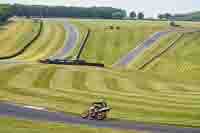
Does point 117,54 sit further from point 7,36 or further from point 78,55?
point 7,36

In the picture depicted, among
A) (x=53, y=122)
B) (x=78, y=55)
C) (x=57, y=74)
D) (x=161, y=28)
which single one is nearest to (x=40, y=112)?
(x=53, y=122)

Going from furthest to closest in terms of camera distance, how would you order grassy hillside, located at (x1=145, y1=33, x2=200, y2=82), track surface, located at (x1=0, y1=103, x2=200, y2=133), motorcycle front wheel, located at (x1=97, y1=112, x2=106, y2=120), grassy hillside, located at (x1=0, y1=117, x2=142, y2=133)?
grassy hillside, located at (x1=145, y1=33, x2=200, y2=82) → motorcycle front wheel, located at (x1=97, y1=112, x2=106, y2=120) → track surface, located at (x1=0, y1=103, x2=200, y2=133) → grassy hillside, located at (x1=0, y1=117, x2=142, y2=133)

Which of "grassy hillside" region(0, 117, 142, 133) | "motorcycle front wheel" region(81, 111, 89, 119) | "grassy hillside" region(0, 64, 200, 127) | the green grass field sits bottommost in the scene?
the green grass field

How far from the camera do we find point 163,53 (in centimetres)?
11038

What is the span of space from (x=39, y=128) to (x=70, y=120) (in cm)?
502

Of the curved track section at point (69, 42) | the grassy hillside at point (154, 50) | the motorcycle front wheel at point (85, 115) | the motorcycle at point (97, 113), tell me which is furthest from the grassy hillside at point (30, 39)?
the motorcycle at point (97, 113)

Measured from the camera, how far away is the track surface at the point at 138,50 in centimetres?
10329

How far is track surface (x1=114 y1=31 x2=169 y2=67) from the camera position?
10329 centimetres

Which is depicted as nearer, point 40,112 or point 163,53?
point 40,112

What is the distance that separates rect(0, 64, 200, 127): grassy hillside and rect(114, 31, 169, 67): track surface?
24.1m

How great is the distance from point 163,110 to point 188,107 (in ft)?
10.8

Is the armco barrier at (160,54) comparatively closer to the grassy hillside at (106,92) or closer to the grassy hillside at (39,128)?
the grassy hillside at (106,92)

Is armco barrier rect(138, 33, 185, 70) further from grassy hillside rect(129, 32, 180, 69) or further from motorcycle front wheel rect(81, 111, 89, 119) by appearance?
motorcycle front wheel rect(81, 111, 89, 119)

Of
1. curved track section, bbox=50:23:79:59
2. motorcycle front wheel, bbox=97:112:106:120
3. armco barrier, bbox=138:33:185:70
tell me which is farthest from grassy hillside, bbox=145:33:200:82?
motorcycle front wheel, bbox=97:112:106:120
